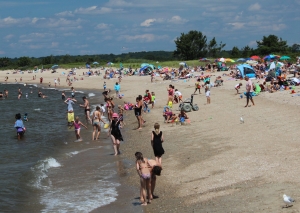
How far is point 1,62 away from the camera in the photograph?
11212 centimetres

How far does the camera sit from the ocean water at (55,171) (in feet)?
33.7

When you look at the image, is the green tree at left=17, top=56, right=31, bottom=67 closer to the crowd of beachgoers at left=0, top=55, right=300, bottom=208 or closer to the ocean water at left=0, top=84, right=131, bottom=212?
the crowd of beachgoers at left=0, top=55, right=300, bottom=208

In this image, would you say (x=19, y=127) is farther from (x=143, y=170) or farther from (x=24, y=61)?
(x=24, y=61)

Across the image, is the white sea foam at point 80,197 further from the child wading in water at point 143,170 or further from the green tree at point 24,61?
the green tree at point 24,61

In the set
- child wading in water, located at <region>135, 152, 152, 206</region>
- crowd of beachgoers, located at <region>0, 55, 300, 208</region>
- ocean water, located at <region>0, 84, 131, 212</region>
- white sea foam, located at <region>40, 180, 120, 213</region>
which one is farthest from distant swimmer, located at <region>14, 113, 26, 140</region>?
child wading in water, located at <region>135, 152, 152, 206</region>

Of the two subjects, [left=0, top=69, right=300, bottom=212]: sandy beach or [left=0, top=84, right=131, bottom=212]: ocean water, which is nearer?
[left=0, top=69, right=300, bottom=212]: sandy beach

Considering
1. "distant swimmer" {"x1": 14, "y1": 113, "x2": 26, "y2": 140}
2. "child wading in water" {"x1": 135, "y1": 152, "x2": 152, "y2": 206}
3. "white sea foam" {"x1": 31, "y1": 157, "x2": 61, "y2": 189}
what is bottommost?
"white sea foam" {"x1": 31, "y1": 157, "x2": 61, "y2": 189}

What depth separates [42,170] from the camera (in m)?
13.5

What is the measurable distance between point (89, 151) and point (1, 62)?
340 ft

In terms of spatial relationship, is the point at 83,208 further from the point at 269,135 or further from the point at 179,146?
the point at 269,135

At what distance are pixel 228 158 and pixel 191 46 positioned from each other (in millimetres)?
68507

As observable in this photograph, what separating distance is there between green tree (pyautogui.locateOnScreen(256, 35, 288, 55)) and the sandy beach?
50113mm

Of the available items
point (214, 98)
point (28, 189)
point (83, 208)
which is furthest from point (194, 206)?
point (214, 98)

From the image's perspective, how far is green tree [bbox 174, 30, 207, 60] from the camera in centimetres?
7859
